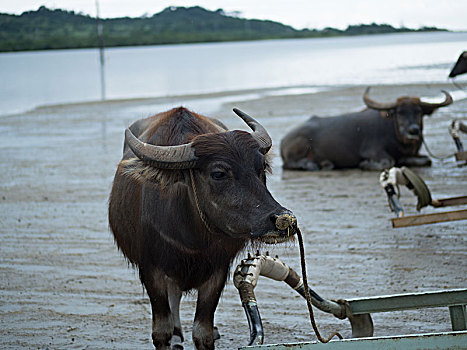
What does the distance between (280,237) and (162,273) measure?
946mm

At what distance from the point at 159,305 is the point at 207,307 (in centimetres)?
28

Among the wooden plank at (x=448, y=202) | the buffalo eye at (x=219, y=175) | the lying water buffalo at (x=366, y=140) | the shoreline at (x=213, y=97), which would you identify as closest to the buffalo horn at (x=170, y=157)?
the buffalo eye at (x=219, y=175)

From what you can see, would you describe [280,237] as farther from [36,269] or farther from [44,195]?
[44,195]

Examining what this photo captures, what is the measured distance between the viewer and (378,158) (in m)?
10.1

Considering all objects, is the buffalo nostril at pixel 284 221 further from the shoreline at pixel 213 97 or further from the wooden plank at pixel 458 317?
the shoreline at pixel 213 97

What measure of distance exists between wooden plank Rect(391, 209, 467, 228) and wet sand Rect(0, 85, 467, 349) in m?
0.34

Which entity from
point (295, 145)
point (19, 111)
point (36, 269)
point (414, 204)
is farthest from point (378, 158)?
point (19, 111)

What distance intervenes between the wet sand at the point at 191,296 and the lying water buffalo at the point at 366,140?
1.17 ft

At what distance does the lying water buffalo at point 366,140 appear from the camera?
32.9 ft

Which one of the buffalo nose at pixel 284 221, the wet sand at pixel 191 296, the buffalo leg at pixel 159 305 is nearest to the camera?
the buffalo nose at pixel 284 221

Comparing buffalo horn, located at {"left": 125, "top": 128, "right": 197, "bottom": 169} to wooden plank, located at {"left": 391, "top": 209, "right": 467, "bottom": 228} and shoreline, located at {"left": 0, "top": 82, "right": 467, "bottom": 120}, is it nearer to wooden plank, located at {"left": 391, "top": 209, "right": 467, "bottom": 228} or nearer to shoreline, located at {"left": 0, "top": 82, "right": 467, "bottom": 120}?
wooden plank, located at {"left": 391, "top": 209, "right": 467, "bottom": 228}

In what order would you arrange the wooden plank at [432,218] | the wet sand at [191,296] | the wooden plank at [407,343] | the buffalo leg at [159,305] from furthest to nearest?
the wooden plank at [432,218] → the wet sand at [191,296] → the buffalo leg at [159,305] → the wooden plank at [407,343]

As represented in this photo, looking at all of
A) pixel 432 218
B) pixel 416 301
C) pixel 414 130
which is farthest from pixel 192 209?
pixel 414 130

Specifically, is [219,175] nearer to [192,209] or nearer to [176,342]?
[192,209]
